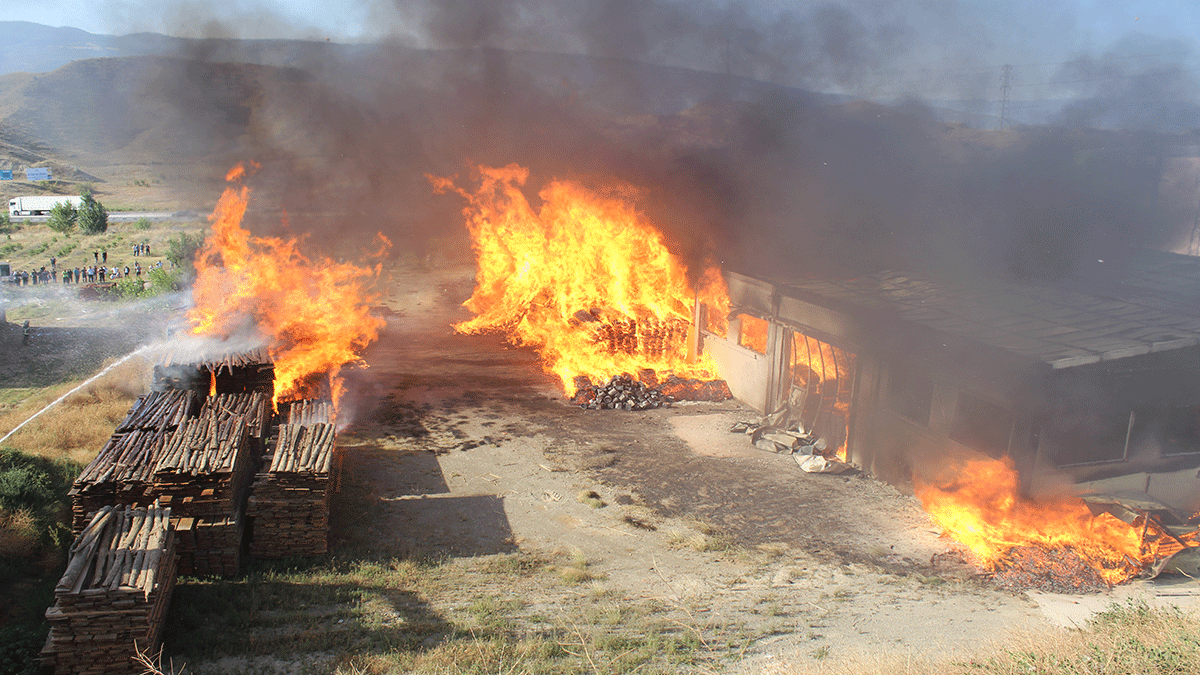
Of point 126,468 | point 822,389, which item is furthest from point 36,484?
point 822,389

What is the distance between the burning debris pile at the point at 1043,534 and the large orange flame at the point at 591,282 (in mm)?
8128

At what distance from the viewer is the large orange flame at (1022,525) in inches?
395

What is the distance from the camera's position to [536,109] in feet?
72.8

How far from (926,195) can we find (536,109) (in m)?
12.3

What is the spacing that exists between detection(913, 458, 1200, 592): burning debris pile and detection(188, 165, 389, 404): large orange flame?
13.3m

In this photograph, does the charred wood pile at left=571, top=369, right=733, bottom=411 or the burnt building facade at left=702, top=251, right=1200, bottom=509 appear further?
the charred wood pile at left=571, top=369, right=733, bottom=411

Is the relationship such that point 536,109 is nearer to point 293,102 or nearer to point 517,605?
point 293,102

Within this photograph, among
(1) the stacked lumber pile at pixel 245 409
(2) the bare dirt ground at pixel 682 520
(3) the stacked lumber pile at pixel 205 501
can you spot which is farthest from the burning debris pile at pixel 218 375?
(3) the stacked lumber pile at pixel 205 501

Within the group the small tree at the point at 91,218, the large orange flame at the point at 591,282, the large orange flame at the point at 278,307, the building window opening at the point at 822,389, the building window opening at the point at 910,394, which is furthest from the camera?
the small tree at the point at 91,218

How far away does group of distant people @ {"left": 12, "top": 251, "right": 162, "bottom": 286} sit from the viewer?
30.4 metres

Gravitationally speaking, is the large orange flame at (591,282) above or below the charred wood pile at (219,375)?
above

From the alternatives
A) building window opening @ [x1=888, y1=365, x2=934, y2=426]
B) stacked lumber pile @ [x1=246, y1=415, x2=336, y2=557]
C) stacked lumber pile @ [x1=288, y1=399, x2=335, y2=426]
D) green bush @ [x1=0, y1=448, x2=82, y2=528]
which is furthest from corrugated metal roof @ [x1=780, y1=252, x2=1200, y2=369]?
green bush @ [x1=0, y1=448, x2=82, y2=528]

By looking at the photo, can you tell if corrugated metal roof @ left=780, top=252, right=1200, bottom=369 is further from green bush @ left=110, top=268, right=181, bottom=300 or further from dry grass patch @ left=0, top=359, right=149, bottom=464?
green bush @ left=110, top=268, right=181, bottom=300

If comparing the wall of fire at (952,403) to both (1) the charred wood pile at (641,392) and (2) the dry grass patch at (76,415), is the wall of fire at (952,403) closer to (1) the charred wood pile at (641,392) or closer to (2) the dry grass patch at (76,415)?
(1) the charred wood pile at (641,392)
